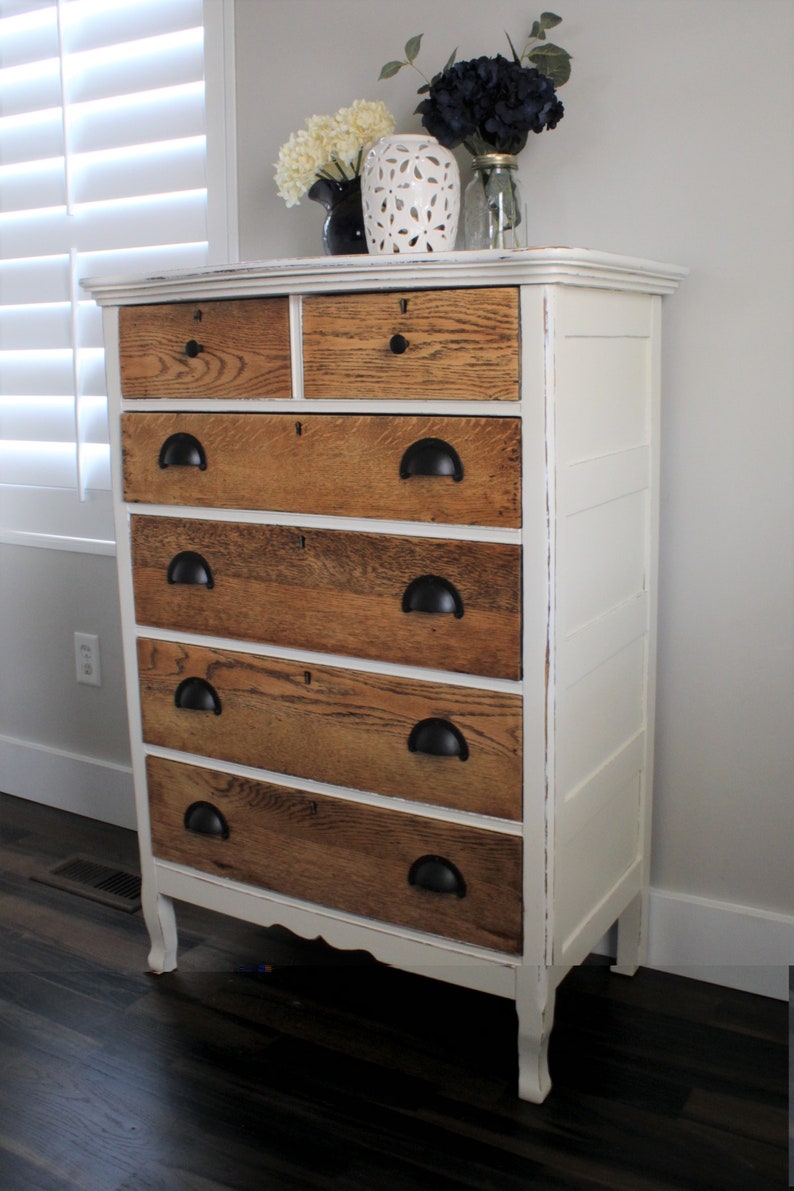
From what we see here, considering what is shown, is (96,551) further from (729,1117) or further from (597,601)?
(729,1117)

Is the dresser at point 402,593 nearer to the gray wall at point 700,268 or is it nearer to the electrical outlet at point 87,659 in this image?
the gray wall at point 700,268

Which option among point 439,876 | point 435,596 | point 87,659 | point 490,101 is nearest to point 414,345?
point 435,596

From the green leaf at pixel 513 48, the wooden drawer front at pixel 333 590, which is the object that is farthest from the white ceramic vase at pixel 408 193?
the wooden drawer front at pixel 333 590

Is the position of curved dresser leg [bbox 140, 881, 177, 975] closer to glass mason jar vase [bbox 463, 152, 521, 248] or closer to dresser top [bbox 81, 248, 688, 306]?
dresser top [bbox 81, 248, 688, 306]

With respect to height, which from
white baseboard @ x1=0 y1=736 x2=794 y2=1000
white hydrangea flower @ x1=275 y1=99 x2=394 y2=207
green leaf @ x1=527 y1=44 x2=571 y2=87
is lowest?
white baseboard @ x1=0 y1=736 x2=794 y2=1000

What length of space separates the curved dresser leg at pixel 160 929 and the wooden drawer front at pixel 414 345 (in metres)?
0.87

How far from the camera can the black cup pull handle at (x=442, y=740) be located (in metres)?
1.44

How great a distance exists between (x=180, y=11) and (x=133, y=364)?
2.67ft

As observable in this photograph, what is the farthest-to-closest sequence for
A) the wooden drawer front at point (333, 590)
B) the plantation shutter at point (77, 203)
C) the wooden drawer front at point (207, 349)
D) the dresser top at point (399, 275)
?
1. the plantation shutter at point (77, 203)
2. the wooden drawer front at point (207, 349)
3. the wooden drawer front at point (333, 590)
4. the dresser top at point (399, 275)

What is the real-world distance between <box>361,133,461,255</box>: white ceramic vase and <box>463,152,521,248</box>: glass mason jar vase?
0.07 m

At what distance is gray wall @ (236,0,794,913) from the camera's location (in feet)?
5.21

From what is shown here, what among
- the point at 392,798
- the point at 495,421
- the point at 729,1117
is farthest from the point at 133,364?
the point at 729,1117

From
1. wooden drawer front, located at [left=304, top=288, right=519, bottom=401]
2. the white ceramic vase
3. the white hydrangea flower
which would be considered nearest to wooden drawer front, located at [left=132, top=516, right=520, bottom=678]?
wooden drawer front, located at [left=304, top=288, right=519, bottom=401]

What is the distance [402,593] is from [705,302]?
2.12 feet
